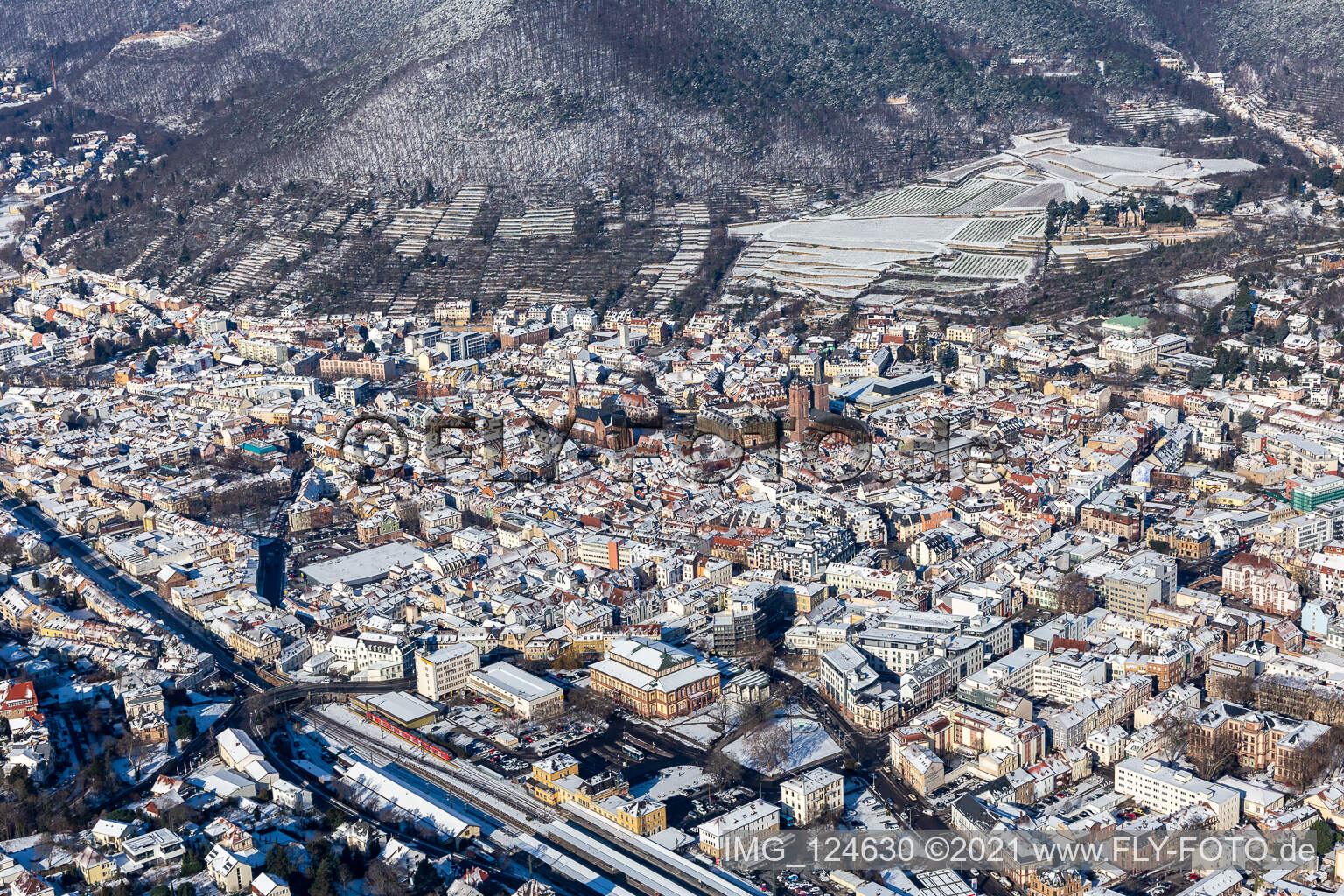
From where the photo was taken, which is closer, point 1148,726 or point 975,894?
point 975,894

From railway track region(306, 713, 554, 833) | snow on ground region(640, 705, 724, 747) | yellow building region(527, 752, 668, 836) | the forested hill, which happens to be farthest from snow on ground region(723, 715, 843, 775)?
the forested hill

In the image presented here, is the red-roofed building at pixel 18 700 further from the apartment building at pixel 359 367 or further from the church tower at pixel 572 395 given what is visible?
the apartment building at pixel 359 367

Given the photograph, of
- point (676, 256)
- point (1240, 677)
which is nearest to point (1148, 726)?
point (1240, 677)

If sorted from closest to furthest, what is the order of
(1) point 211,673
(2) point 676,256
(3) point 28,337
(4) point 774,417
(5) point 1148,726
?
(5) point 1148,726 < (1) point 211,673 < (4) point 774,417 < (3) point 28,337 < (2) point 676,256

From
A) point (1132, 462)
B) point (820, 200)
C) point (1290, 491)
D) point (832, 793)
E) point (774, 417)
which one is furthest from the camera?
point (820, 200)

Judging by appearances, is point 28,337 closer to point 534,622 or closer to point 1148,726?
point 534,622
